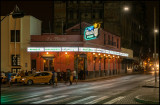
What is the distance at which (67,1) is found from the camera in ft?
231

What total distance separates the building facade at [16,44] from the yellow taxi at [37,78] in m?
7.90

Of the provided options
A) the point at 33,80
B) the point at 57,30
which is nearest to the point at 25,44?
the point at 33,80

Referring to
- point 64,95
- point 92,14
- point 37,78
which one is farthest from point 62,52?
point 92,14

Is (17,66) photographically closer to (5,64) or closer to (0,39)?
(5,64)

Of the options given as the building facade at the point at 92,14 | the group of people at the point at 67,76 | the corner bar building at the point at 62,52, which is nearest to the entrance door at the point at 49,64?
the corner bar building at the point at 62,52

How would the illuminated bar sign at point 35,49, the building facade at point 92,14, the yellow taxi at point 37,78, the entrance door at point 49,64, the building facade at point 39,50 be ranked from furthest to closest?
the building facade at point 92,14 → the entrance door at point 49,64 → the building facade at point 39,50 → the illuminated bar sign at point 35,49 → the yellow taxi at point 37,78

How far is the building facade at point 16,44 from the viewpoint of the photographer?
38.0 metres

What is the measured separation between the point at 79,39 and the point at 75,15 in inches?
1285

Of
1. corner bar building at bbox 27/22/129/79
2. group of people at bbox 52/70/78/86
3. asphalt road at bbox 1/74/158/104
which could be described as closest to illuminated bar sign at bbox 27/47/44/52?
corner bar building at bbox 27/22/129/79

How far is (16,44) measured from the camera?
38.4 m

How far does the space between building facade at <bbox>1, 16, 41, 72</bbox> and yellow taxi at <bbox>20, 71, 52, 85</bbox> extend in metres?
7.90

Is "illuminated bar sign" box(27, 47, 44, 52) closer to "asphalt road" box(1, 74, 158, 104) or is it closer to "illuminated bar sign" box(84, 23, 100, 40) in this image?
"illuminated bar sign" box(84, 23, 100, 40)

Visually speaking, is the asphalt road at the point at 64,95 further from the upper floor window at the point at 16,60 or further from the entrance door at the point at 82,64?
the entrance door at the point at 82,64

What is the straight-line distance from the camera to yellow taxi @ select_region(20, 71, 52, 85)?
97.3 ft
